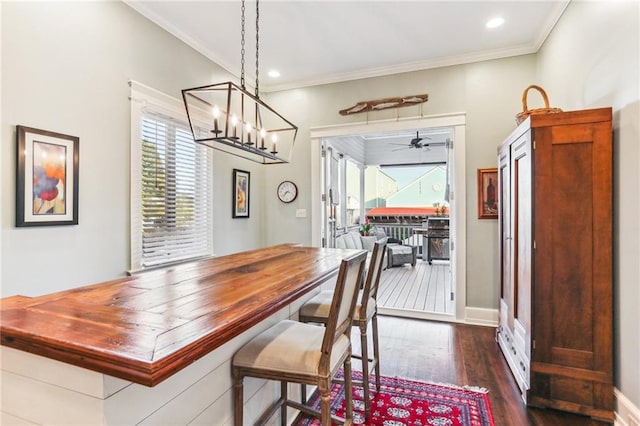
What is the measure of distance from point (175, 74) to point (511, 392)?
3891 millimetres

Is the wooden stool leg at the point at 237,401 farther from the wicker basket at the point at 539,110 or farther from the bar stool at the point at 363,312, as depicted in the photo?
the wicker basket at the point at 539,110

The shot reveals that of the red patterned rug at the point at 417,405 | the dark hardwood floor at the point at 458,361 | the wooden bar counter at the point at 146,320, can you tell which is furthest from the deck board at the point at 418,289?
the wooden bar counter at the point at 146,320

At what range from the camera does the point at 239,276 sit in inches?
70.0

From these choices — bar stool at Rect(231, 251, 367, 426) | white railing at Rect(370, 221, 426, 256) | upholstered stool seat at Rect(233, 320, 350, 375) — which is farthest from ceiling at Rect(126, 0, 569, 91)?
white railing at Rect(370, 221, 426, 256)

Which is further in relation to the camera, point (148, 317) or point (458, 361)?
point (458, 361)

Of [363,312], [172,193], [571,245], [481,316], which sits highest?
[172,193]

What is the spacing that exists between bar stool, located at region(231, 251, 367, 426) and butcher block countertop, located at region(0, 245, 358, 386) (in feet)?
0.69

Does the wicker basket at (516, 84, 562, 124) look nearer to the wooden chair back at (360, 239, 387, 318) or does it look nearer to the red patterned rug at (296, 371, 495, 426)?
the wooden chair back at (360, 239, 387, 318)

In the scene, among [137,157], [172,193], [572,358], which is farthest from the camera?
[172,193]

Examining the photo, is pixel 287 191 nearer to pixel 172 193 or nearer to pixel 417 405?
pixel 172 193

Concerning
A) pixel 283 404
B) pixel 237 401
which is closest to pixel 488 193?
pixel 283 404

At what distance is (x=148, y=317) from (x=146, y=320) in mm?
34

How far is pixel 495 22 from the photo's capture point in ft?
10.1

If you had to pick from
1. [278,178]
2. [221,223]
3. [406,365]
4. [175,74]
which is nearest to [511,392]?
[406,365]
